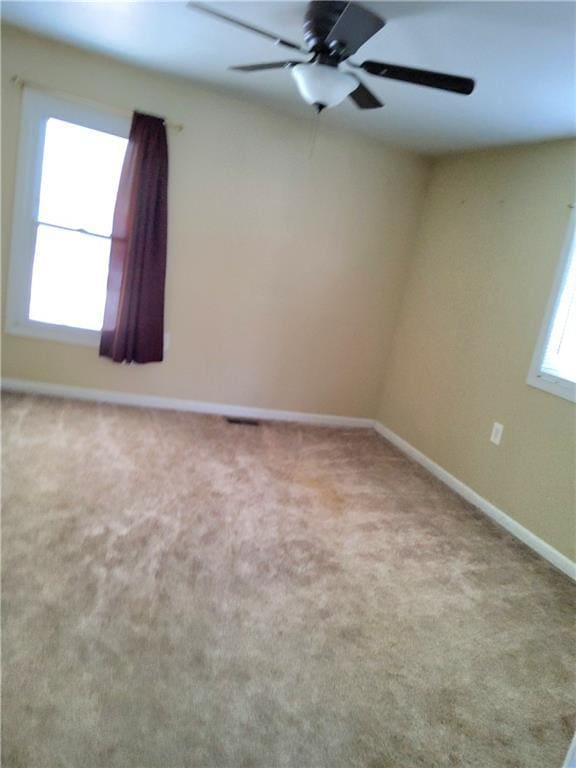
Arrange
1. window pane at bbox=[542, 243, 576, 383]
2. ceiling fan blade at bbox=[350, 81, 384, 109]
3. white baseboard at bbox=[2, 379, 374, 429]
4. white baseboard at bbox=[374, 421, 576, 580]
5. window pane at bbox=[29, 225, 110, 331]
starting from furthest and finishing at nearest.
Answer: white baseboard at bbox=[2, 379, 374, 429]
window pane at bbox=[29, 225, 110, 331]
window pane at bbox=[542, 243, 576, 383]
white baseboard at bbox=[374, 421, 576, 580]
ceiling fan blade at bbox=[350, 81, 384, 109]

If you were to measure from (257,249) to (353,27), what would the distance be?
2018mm

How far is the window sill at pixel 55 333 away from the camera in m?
3.41

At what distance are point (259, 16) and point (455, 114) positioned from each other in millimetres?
1254

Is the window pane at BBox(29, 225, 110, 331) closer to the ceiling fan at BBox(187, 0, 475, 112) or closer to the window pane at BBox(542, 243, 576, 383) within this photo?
the ceiling fan at BBox(187, 0, 475, 112)

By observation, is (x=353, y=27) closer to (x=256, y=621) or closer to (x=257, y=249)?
(x=257, y=249)

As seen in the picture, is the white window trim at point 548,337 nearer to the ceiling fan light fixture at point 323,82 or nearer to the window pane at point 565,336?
the window pane at point 565,336

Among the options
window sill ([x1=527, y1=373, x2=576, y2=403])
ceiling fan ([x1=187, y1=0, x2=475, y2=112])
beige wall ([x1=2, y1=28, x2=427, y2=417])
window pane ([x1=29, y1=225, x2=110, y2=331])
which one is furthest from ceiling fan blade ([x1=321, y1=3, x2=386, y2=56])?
window pane ([x1=29, y1=225, x2=110, y2=331])

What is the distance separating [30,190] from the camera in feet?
10.6

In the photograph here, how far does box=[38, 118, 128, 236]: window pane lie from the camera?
3227mm

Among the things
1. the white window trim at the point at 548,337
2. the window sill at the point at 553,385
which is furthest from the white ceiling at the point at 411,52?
the window sill at the point at 553,385

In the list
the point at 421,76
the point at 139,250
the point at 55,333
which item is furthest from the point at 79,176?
the point at 421,76

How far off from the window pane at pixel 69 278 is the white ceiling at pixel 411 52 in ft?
3.84

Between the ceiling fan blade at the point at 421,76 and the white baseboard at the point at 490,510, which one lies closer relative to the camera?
the ceiling fan blade at the point at 421,76

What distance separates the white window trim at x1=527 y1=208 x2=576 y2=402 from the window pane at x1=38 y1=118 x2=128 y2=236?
2.82m
